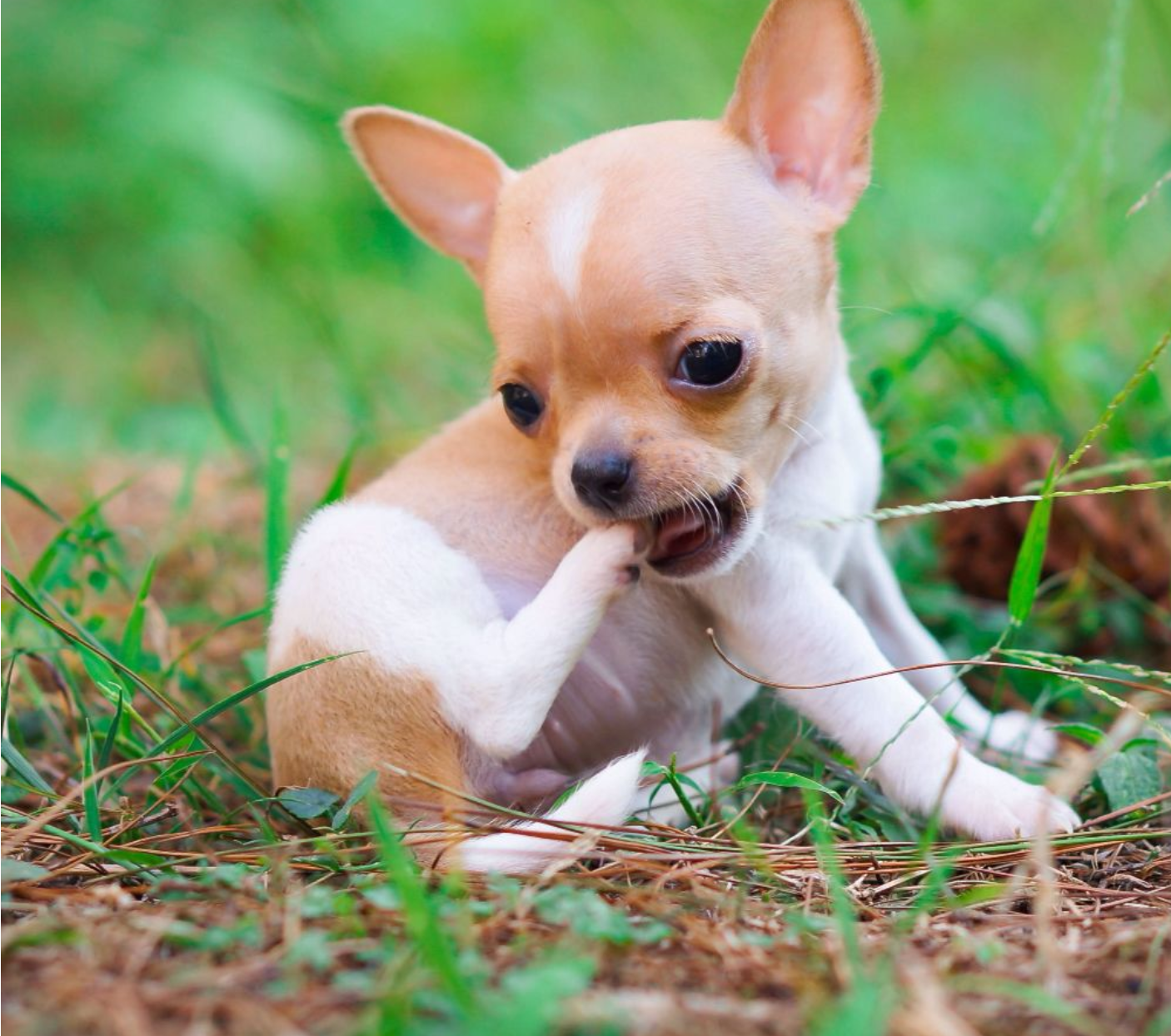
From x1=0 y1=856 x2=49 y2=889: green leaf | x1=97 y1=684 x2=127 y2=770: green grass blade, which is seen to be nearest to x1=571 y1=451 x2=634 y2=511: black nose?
x1=97 y1=684 x2=127 y2=770: green grass blade

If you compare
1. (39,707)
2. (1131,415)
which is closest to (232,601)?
(39,707)

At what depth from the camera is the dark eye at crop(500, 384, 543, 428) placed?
306cm

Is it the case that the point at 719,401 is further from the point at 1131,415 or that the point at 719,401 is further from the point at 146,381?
the point at 146,381

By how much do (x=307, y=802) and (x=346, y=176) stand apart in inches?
256

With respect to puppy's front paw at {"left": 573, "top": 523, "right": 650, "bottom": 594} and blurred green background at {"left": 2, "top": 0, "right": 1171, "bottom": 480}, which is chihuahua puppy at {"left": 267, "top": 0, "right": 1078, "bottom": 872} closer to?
puppy's front paw at {"left": 573, "top": 523, "right": 650, "bottom": 594}

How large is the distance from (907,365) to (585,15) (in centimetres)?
598

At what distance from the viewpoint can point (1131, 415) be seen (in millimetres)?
4438

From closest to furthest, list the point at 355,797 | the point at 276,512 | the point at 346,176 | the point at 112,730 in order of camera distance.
Result: 1. the point at 355,797
2. the point at 112,730
3. the point at 276,512
4. the point at 346,176

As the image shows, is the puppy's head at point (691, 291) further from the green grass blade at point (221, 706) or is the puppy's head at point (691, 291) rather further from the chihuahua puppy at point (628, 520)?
the green grass blade at point (221, 706)

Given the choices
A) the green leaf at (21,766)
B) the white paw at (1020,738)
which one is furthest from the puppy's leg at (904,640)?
the green leaf at (21,766)

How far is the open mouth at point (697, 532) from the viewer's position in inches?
117

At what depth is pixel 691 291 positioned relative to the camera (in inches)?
110

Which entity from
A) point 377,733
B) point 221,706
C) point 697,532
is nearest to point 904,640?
point 697,532

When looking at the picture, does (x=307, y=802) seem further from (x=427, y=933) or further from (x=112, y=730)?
(x=427, y=933)
